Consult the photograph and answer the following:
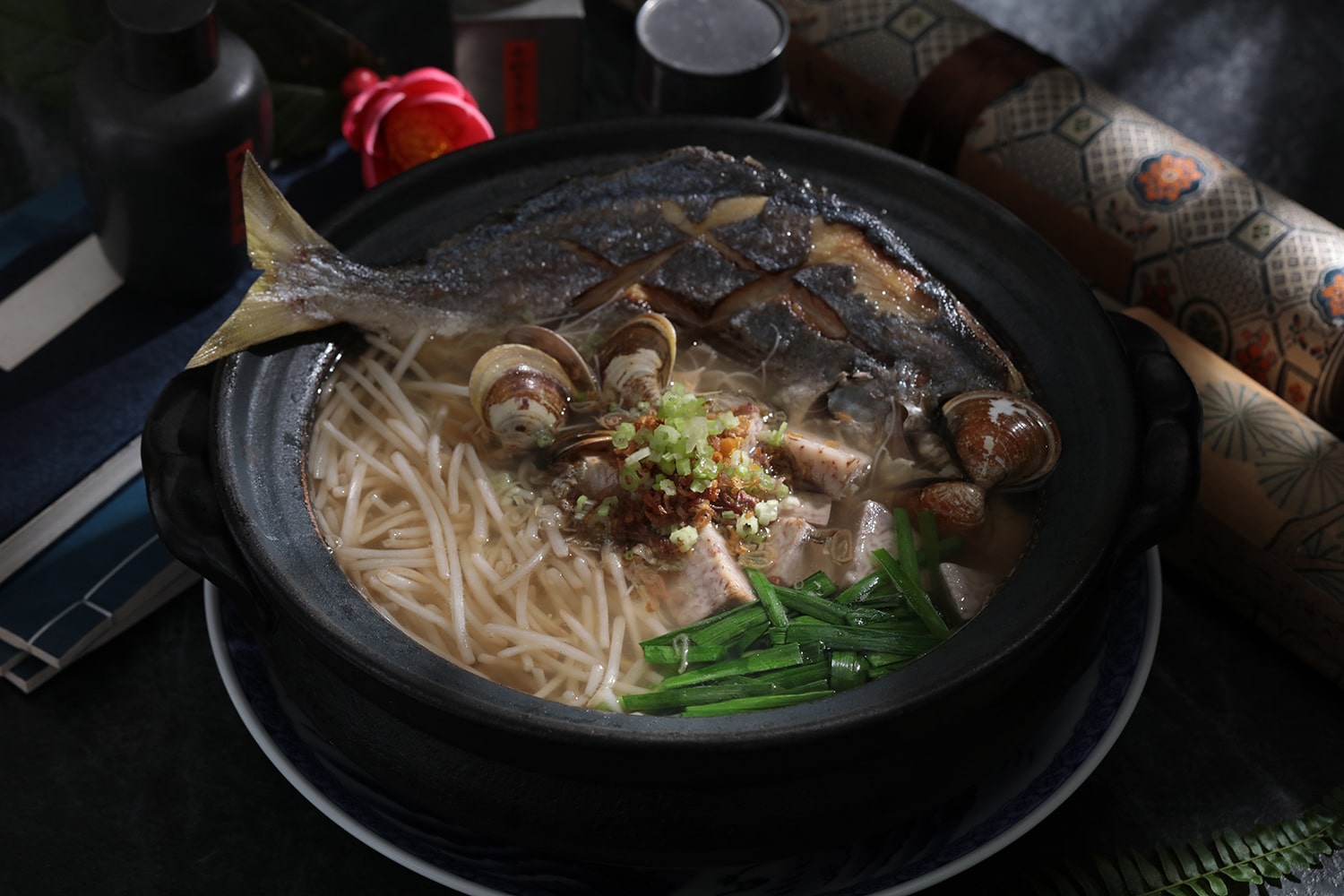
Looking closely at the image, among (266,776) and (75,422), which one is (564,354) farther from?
(75,422)

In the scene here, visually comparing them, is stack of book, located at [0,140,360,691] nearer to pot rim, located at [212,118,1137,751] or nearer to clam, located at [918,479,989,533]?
pot rim, located at [212,118,1137,751]

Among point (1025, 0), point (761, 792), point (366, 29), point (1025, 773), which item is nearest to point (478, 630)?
point (761, 792)

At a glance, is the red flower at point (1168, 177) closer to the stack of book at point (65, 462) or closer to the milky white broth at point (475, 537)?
the milky white broth at point (475, 537)

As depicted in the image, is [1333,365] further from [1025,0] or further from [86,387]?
[86,387]

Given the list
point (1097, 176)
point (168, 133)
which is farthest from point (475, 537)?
point (1097, 176)

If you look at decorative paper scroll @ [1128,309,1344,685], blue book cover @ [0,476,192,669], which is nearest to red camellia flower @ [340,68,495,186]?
blue book cover @ [0,476,192,669]

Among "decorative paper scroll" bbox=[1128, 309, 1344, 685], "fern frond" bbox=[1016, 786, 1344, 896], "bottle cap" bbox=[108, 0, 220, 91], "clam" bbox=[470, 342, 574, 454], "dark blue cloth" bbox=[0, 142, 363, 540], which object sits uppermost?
"bottle cap" bbox=[108, 0, 220, 91]

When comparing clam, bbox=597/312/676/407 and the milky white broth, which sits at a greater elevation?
clam, bbox=597/312/676/407
